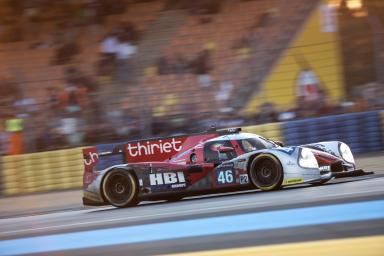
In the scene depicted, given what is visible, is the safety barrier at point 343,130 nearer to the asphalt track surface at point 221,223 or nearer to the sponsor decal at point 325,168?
the asphalt track surface at point 221,223

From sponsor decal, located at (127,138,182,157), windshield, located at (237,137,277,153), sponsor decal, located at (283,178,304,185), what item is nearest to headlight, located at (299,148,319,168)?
sponsor decal, located at (283,178,304,185)

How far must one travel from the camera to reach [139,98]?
12.9 m

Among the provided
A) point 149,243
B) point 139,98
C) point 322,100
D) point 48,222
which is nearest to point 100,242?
point 149,243

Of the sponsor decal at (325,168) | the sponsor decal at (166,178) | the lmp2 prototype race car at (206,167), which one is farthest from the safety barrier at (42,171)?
the sponsor decal at (325,168)

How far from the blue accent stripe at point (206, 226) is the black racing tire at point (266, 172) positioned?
233 cm

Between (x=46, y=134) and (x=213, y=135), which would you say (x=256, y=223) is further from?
(x=46, y=134)

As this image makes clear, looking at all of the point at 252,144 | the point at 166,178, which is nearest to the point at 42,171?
the point at 166,178

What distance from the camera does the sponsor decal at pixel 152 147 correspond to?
9492 mm

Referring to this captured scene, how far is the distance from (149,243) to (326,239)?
60.4 inches

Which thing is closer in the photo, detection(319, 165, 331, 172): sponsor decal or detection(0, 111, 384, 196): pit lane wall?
detection(319, 165, 331, 172): sponsor decal

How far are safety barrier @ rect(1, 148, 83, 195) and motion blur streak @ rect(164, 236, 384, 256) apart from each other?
341 inches

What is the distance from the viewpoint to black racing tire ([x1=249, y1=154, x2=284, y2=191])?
866cm

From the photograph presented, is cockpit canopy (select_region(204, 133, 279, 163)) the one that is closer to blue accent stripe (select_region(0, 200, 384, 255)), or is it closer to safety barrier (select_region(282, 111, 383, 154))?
blue accent stripe (select_region(0, 200, 384, 255))

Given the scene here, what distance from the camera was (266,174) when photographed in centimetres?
880
